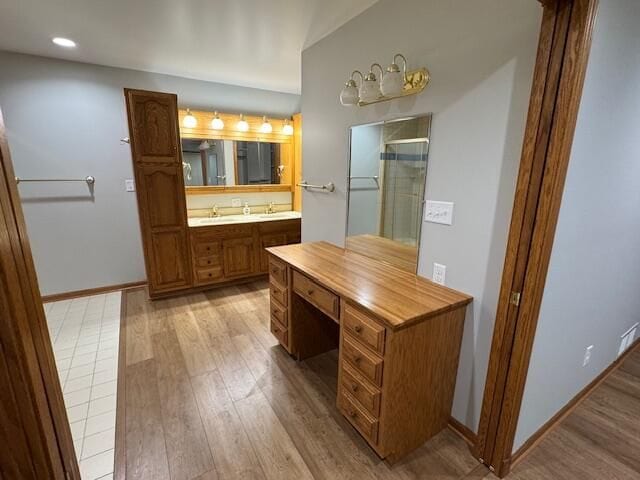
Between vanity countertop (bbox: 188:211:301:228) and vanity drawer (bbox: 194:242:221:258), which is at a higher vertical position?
vanity countertop (bbox: 188:211:301:228)

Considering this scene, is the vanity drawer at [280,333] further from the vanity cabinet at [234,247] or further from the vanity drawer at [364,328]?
the vanity cabinet at [234,247]

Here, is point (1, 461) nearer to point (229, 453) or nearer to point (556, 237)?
point (229, 453)

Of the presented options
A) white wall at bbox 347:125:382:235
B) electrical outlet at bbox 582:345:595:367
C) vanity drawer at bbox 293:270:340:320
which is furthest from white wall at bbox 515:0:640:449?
white wall at bbox 347:125:382:235

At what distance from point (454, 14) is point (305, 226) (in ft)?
6.42

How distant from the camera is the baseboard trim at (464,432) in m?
1.62

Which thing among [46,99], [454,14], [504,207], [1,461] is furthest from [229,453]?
[46,99]

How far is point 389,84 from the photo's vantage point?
163 cm

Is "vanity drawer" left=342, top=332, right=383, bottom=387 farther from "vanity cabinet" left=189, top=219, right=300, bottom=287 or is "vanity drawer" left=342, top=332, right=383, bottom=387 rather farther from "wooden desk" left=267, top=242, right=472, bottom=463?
"vanity cabinet" left=189, top=219, right=300, bottom=287

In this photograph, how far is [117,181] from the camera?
3377mm

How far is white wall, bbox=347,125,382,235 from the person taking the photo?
6.77 ft

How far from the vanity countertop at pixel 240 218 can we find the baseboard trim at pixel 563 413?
9.91 ft

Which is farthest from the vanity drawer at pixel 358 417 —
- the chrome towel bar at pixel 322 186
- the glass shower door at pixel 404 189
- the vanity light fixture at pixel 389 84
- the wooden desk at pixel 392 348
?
the vanity light fixture at pixel 389 84

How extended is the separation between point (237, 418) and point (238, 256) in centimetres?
211

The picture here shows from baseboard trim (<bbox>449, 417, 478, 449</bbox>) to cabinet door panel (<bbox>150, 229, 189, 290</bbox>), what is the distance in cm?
288
